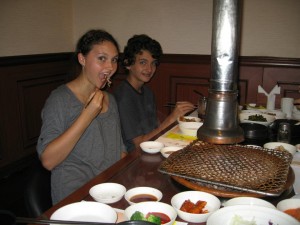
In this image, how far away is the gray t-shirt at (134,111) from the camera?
98.7 inches

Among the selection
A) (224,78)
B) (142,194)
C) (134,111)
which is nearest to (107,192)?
(142,194)

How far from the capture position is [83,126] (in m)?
1.68

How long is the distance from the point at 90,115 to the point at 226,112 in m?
0.95

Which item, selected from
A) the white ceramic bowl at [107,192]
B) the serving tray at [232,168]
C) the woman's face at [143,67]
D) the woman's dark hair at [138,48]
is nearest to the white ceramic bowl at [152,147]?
the serving tray at [232,168]

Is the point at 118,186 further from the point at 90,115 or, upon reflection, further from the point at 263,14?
the point at 263,14

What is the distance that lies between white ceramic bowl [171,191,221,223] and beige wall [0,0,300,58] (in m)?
3.00

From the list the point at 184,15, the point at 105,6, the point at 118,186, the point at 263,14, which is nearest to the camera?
the point at 118,186

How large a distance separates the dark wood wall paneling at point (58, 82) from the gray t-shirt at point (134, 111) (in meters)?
0.98

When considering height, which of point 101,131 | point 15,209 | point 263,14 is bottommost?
point 15,209

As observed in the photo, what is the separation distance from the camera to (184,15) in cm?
408

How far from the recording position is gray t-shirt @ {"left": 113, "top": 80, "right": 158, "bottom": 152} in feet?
8.23

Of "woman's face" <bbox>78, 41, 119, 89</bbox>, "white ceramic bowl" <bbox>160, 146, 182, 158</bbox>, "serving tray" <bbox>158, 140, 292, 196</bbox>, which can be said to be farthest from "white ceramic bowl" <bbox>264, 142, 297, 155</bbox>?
"woman's face" <bbox>78, 41, 119, 89</bbox>

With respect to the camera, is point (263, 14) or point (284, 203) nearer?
point (284, 203)

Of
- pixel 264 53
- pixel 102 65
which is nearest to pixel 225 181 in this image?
pixel 102 65
